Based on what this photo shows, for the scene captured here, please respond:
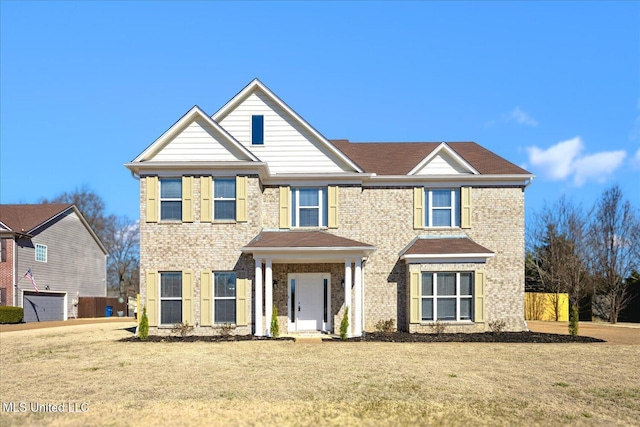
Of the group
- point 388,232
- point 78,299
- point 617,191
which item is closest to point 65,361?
point 388,232

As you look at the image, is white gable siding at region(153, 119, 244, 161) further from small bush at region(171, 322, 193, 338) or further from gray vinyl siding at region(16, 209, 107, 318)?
gray vinyl siding at region(16, 209, 107, 318)

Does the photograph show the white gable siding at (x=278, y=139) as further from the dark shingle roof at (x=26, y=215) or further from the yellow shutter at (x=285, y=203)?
the dark shingle roof at (x=26, y=215)

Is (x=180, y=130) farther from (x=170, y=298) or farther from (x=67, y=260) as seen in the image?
(x=67, y=260)

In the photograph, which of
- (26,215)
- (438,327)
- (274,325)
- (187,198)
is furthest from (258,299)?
(26,215)

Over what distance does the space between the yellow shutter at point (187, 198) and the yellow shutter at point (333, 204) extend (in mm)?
5170

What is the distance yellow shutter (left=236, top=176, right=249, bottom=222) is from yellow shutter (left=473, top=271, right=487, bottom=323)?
888 cm

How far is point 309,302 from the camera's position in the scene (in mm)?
22906

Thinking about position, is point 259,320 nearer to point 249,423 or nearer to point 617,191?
point 249,423

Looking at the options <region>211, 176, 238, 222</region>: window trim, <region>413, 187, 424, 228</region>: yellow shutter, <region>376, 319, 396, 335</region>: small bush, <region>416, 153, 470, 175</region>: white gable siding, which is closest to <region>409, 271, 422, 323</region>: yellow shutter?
<region>376, 319, 396, 335</region>: small bush

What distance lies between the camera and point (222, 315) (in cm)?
2169

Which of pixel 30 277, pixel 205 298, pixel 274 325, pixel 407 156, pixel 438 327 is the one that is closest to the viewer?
pixel 274 325

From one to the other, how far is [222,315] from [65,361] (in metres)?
6.50

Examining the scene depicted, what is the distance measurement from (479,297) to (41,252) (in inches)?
1150

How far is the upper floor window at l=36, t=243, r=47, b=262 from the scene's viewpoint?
127 ft
